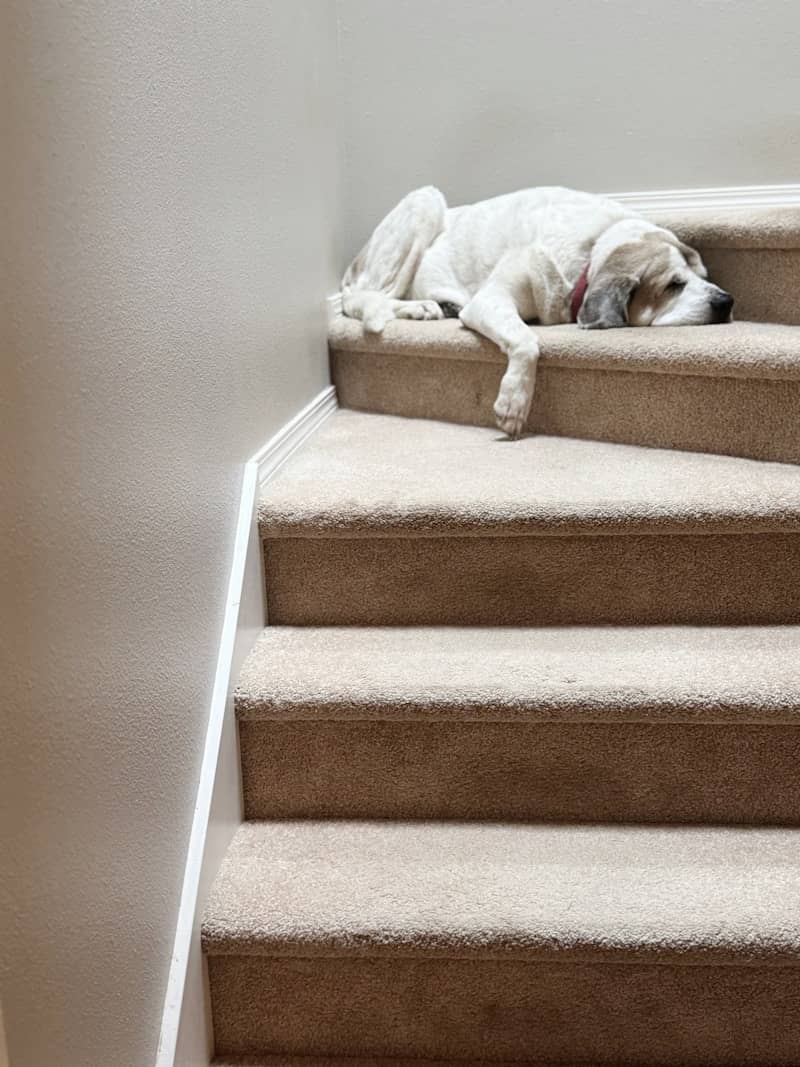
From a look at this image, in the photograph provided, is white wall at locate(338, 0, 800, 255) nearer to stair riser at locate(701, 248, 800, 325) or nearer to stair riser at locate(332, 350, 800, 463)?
stair riser at locate(701, 248, 800, 325)

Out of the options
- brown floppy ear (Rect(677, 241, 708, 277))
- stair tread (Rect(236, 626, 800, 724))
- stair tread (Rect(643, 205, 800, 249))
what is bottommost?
stair tread (Rect(236, 626, 800, 724))

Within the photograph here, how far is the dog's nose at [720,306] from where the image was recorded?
2.18 metres

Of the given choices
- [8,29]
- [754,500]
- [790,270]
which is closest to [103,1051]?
[8,29]

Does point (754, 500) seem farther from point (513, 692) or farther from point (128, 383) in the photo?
point (128, 383)

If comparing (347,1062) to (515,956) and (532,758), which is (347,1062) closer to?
(515,956)

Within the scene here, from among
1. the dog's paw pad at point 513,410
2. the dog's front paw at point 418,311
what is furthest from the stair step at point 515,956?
the dog's front paw at point 418,311

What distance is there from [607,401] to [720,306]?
345 mm

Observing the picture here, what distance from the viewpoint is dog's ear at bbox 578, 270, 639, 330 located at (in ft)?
7.30

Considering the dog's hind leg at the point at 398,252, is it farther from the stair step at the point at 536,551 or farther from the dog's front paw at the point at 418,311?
the stair step at the point at 536,551

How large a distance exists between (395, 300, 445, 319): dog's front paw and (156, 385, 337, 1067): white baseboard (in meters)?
0.89

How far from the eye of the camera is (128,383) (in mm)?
1160

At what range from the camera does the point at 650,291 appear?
2.24 metres

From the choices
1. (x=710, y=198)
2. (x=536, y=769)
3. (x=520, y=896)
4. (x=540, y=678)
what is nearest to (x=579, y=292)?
(x=710, y=198)

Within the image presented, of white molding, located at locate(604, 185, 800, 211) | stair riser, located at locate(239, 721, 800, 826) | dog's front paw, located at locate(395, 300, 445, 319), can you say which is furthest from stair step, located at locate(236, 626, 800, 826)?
white molding, located at locate(604, 185, 800, 211)
